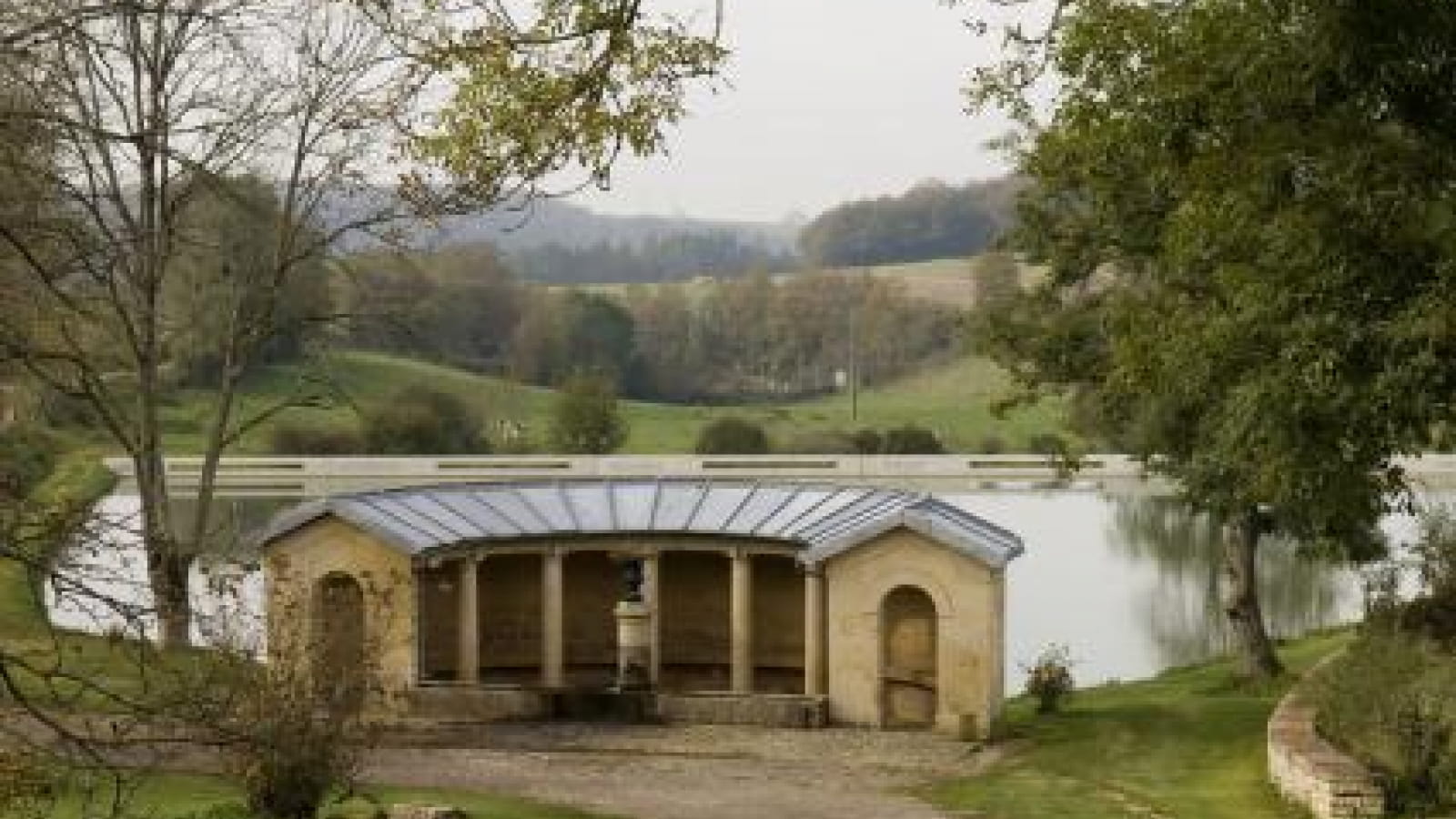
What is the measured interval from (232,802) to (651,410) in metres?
79.6

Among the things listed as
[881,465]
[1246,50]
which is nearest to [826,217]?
Result: [881,465]

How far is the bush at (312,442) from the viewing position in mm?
64250

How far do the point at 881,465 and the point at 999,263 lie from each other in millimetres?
51534

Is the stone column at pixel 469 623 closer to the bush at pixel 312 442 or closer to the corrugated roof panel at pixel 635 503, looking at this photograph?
the corrugated roof panel at pixel 635 503

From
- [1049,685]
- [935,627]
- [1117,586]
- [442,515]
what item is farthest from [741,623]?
[1117,586]

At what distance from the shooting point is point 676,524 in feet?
93.3

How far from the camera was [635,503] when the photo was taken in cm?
2955

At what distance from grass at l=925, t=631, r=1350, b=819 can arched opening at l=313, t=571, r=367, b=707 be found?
6.91 metres

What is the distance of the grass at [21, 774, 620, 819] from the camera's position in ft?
54.9

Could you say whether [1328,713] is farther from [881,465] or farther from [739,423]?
[739,423]

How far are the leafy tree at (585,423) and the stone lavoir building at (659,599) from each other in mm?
35242

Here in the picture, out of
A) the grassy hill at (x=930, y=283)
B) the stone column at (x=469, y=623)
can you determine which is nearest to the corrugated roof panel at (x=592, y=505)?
the stone column at (x=469, y=623)

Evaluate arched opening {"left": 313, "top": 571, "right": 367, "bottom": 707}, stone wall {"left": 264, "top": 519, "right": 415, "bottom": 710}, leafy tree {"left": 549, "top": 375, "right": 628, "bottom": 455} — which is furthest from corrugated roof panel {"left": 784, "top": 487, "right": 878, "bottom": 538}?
leafy tree {"left": 549, "top": 375, "right": 628, "bottom": 455}

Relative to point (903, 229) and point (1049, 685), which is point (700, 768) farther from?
point (903, 229)
